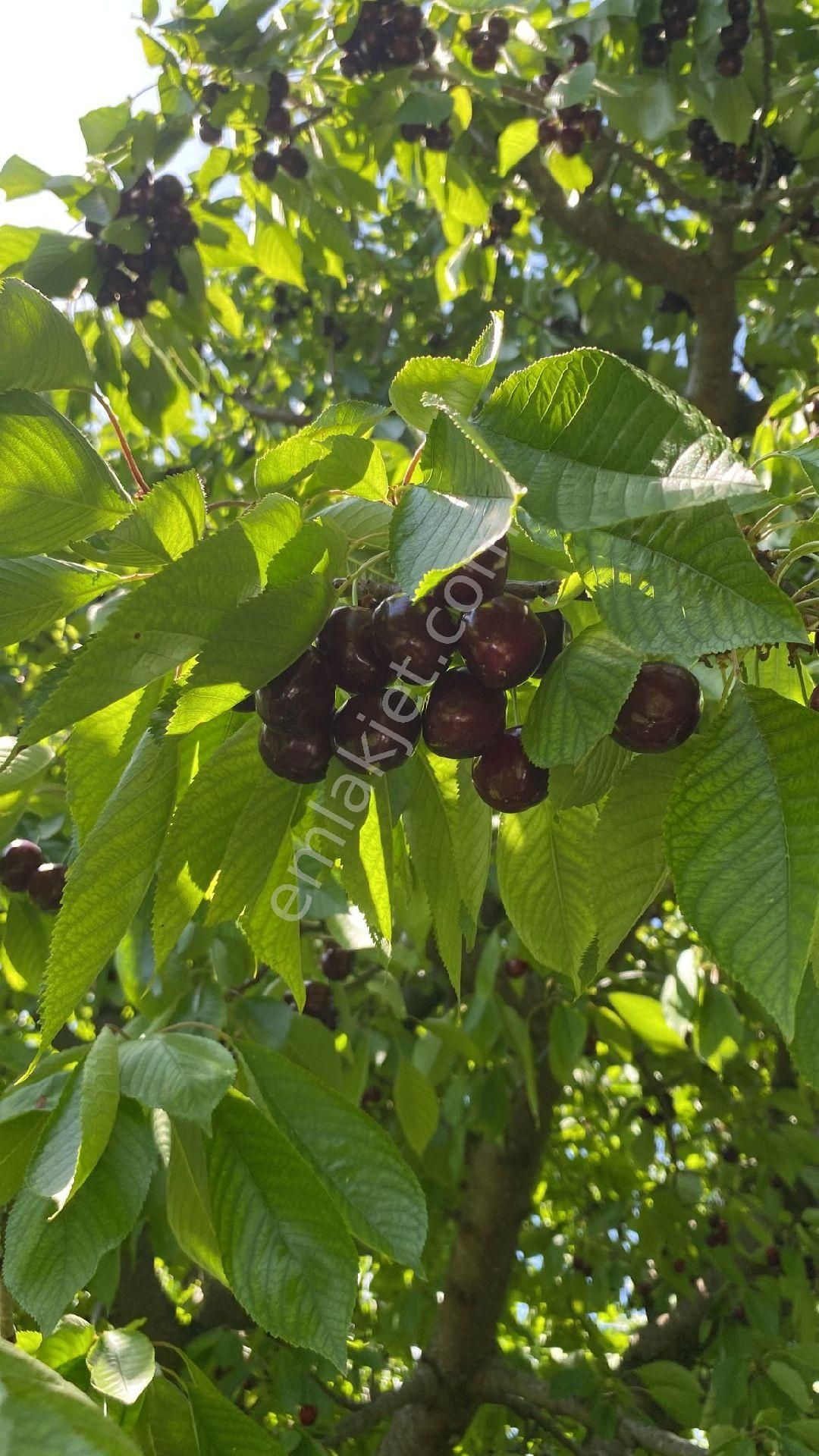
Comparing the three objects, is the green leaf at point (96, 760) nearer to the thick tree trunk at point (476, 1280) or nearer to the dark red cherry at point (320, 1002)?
the dark red cherry at point (320, 1002)

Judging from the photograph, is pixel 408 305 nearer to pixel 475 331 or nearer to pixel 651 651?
pixel 475 331

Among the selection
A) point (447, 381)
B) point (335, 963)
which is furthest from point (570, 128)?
point (447, 381)

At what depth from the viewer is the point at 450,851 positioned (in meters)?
0.85

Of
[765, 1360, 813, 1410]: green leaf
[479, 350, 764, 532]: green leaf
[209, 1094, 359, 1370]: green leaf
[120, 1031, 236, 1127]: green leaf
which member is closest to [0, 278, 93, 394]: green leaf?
[479, 350, 764, 532]: green leaf

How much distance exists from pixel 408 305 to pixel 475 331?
0.38 metres

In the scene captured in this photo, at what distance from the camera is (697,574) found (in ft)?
1.97

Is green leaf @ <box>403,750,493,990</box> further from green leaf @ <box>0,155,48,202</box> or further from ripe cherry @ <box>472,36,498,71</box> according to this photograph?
ripe cherry @ <box>472,36,498,71</box>

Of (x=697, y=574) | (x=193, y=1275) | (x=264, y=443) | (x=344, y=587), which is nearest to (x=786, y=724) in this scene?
(x=697, y=574)

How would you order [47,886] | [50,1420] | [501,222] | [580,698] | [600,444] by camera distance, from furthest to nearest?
[501,222] → [47,886] → [580,698] → [600,444] → [50,1420]

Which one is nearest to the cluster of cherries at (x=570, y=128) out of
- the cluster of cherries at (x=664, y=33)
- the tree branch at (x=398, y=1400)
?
the cluster of cherries at (x=664, y=33)

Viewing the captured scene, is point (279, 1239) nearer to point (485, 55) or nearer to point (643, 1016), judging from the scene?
point (643, 1016)

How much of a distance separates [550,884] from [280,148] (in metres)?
2.58

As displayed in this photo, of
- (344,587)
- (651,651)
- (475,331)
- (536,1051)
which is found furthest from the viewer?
(475,331)

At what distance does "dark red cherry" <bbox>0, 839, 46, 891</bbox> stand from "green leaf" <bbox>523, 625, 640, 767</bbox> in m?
1.73
